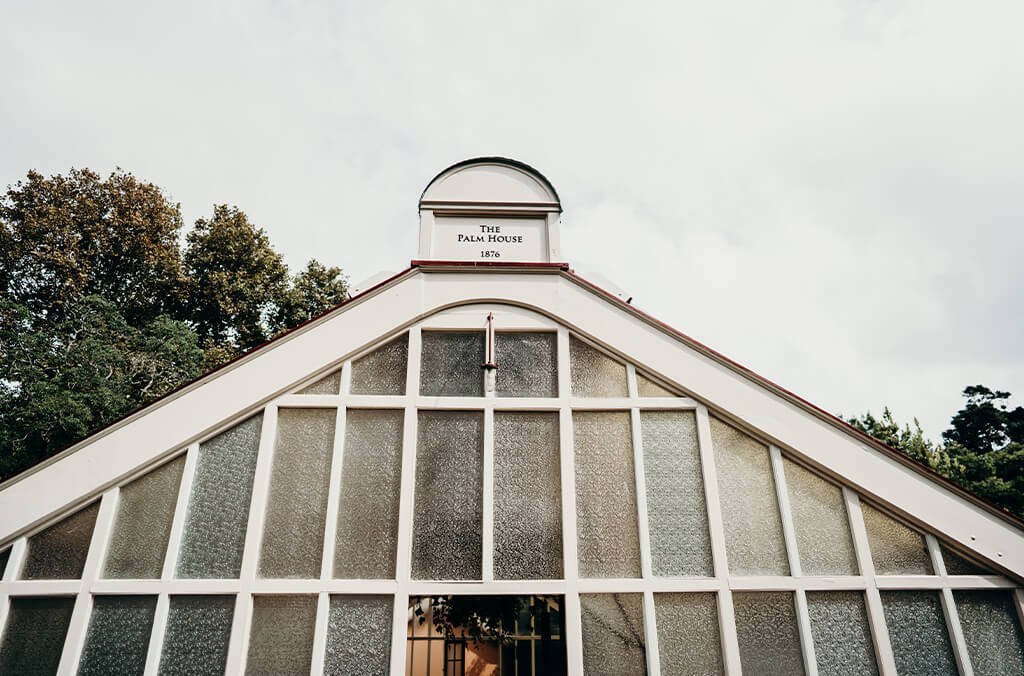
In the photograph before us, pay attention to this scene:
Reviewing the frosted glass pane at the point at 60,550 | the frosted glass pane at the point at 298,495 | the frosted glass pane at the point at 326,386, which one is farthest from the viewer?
the frosted glass pane at the point at 326,386

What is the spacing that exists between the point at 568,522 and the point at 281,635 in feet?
9.08

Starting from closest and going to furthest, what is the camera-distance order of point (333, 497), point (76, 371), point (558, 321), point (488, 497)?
point (333, 497)
point (488, 497)
point (558, 321)
point (76, 371)

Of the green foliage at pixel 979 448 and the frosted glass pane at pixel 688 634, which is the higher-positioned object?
the green foliage at pixel 979 448

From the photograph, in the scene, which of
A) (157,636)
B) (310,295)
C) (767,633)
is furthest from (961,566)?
(310,295)

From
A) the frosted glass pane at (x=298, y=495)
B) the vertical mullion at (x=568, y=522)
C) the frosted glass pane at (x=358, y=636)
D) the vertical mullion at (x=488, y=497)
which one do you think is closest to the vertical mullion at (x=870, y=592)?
the vertical mullion at (x=568, y=522)

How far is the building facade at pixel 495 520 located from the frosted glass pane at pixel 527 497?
20mm

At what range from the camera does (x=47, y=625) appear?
462 centimetres

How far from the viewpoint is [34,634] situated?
181 inches

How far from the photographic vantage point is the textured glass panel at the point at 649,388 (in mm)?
5559

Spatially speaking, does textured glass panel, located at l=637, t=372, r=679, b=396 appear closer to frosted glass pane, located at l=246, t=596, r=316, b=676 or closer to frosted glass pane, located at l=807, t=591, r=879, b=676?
frosted glass pane, located at l=807, t=591, r=879, b=676

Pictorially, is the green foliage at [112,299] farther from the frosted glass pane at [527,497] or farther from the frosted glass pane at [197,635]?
the frosted glass pane at [527,497]

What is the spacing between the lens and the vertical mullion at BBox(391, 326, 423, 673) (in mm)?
4633

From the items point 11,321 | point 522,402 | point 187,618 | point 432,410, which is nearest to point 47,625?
point 187,618

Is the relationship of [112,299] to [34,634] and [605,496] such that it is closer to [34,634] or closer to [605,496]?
[34,634]
